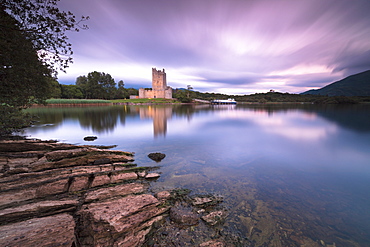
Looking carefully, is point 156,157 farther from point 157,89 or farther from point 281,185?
point 157,89

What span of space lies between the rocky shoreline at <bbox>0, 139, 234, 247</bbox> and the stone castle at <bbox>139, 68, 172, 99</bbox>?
124179 millimetres

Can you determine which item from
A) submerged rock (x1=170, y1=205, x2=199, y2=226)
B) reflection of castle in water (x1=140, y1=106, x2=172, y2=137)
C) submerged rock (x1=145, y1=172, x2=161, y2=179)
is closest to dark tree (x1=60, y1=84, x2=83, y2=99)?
reflection of castle in water (x1=140, y1=106, x2=172, y2=137)

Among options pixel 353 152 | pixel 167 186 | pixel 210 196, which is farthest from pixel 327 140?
pixel 167 186

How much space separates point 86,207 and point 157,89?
129 m

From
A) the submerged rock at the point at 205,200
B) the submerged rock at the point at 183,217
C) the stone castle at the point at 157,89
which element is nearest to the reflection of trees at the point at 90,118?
the submerged rock at the point at 205,200

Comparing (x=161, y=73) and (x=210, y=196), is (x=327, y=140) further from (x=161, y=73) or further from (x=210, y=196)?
(x=161, y=73)

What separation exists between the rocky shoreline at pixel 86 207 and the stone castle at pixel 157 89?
124179 mm

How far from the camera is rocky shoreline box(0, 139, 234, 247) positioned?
3399mm

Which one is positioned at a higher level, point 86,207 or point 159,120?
point 86,207

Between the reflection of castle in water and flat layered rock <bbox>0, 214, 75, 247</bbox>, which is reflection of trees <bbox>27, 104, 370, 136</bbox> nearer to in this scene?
the reflection of castle in water

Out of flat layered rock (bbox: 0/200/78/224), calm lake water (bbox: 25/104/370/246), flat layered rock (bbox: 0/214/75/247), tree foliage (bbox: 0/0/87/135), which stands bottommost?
calm lake water (bbox: 25/104/370/246)

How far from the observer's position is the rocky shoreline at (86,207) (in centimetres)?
340

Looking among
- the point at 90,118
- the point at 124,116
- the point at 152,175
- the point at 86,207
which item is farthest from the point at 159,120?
the point at 86,207

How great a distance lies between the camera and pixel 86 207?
4.47 meters
